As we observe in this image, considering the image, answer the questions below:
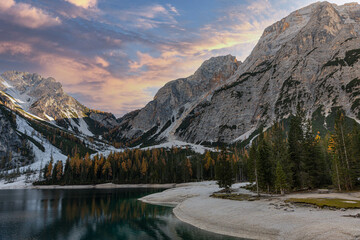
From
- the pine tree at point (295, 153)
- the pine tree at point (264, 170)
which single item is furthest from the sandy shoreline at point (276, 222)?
the pine tree at point (295, 153)

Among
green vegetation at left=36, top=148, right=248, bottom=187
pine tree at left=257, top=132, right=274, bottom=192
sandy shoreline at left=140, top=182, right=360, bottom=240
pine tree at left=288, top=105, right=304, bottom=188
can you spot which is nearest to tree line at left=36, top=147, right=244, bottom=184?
green vegetation at left=36, top=148, right=248, bottom=187

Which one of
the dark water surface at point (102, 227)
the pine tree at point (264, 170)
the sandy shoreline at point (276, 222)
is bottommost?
the dark water surface at point (102, 227)

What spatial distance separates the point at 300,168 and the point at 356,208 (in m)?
34.7

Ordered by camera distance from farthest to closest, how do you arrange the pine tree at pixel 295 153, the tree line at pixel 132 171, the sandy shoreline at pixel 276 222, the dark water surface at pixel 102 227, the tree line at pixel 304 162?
1. the tree line at pixel 132 171
2. the pine tree at pixel 295 153
3. the tree line at pixel 304 162
4. the dark water surface at pixel 102 227
5. the sandy shoreline at pixel 276 222

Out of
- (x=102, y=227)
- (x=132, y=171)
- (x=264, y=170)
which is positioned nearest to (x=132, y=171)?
(x=132, y=171)

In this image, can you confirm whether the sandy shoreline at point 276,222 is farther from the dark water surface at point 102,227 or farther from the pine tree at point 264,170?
the pine tree at point 264,170

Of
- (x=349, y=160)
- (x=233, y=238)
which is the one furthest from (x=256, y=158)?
(x=233, y=238)

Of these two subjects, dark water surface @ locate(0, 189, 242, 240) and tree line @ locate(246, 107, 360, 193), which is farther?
tree line @ locate(246, 107, 360, 193)

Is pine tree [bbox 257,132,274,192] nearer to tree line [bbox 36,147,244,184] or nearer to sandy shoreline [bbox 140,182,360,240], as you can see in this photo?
sandy shoreline [bbox 140,182,360,240]

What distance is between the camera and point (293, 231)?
28.2 meters

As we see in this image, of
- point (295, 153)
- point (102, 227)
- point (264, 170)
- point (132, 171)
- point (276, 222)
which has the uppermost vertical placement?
point (295, 153)

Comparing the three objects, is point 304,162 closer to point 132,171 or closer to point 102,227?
point 102,227

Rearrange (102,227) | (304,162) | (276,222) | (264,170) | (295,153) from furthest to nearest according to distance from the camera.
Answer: (264,170) < (295,153) < (304,162) < (102,227) < (276,222)

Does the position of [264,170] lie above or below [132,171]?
above
